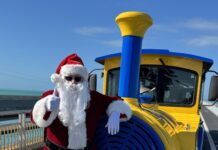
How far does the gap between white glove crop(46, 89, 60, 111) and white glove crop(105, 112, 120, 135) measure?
52 centimetres

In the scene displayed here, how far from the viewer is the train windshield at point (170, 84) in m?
6.11

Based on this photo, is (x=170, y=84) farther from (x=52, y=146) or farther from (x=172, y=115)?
(x=52, y=146)

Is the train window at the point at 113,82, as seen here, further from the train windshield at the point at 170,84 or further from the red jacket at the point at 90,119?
the red jacket at the point at 90,119

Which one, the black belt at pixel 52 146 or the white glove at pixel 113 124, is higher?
the white glove at pixel 113 124

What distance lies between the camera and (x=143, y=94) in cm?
564

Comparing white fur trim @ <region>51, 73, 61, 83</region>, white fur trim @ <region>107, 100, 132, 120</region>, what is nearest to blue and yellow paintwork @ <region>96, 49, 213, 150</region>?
white fur trim @ <region>107, 100, 132, 120</region>

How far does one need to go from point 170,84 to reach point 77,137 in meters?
2.85

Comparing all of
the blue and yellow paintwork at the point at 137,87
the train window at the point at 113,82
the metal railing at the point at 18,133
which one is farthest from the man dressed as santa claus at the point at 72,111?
the metal railing at the point at 18,133

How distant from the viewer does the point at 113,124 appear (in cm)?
367

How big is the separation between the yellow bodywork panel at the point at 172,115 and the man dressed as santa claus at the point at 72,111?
0.32 m

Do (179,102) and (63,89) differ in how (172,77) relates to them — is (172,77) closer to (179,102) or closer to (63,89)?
(179,102)

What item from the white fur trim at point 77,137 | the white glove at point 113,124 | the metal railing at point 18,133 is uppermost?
the white glove at point 113,124

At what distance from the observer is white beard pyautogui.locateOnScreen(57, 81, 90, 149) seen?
3652 millimetres

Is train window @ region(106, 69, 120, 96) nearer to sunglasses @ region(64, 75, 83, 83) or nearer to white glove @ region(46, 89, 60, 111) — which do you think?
sunglasses @ region(64, 75, 83, 83)
